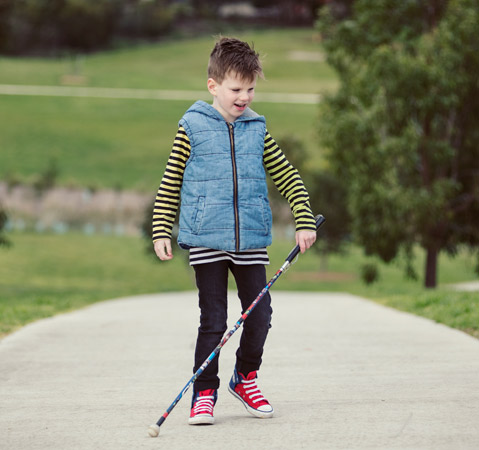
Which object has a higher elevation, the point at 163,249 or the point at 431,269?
the point at 163,249

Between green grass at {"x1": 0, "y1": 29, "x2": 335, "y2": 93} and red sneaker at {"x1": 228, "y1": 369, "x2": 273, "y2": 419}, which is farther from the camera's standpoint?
green grass at {"x1": 0, "y1": 29, "x2": 335, "y2": 93}

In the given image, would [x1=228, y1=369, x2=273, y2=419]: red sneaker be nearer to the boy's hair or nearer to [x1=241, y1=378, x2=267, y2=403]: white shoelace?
[x1=241, y1=378, x2=267, y2=403]: white shoelace

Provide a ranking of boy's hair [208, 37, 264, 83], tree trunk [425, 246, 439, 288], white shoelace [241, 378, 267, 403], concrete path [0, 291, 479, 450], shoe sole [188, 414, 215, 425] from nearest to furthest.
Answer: concrete path [0, 291, 479, 450]
shoe sole [188, 414, 215, 425]
boy's hair [208, 37, 264, 83]
white shoelace [241, 378, 267, 403]
tree trunk [425, 246, 439, 288]

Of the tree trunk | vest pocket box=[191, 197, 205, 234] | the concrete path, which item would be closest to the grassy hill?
the tree trunk

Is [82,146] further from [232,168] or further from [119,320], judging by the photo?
[232,168]

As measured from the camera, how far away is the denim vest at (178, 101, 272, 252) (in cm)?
460

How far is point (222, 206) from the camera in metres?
4.61

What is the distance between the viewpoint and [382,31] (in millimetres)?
20734

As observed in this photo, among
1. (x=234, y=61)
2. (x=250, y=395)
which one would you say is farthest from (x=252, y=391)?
(x=234, y=61)

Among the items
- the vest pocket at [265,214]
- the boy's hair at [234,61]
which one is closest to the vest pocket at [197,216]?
the vest pocket at [265,214]

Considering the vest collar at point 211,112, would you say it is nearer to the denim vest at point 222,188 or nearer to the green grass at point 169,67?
the denim vest at point 222,188

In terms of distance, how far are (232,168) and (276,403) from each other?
132 centimetres

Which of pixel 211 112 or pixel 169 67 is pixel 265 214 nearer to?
pixel 211 112

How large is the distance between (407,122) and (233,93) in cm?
1501
